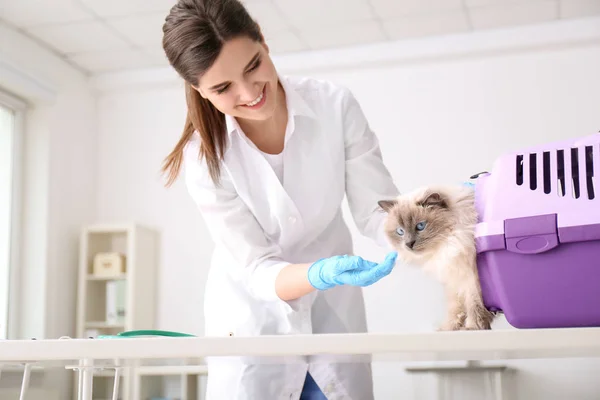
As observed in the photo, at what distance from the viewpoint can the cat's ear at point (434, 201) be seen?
3.06ft

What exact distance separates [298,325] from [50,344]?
68cm

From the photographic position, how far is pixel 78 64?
4195 mm

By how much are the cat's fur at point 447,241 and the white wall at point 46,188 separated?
3.15 metres

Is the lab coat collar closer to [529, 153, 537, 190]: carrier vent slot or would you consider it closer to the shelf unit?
[529, 153, 537, 190]: carrier vent slot

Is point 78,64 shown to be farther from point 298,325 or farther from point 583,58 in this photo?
point 298,325

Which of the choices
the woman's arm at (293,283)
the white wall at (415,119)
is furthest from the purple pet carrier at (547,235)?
the white wall at (415,119)

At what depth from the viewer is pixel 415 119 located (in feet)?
13.0

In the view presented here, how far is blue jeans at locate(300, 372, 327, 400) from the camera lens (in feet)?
4.45

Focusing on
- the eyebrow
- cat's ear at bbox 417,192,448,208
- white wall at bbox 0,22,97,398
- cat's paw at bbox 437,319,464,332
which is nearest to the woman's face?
the eyebrow

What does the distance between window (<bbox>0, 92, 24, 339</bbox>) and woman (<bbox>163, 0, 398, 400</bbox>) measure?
2.60 meters

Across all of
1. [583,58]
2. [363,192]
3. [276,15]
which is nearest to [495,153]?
[583,58]

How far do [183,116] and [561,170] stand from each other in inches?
145

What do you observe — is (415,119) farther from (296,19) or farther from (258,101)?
(258,101)

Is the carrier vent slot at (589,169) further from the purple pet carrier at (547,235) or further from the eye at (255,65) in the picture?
the eye at (255,65)
